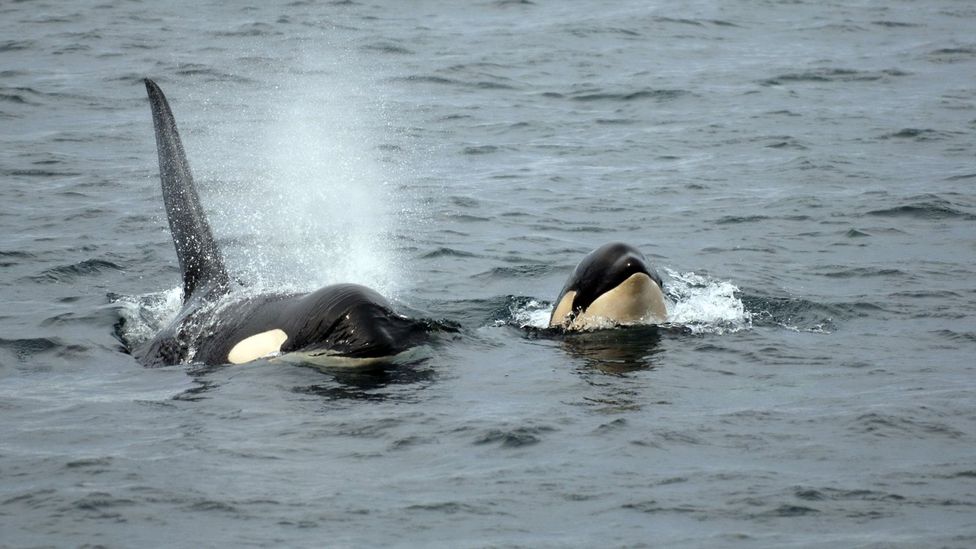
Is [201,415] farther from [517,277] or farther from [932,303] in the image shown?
[932,303]

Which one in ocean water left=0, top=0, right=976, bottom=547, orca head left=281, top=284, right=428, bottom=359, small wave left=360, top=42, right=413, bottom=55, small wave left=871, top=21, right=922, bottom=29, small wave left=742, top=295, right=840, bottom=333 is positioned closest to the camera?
ocean water left=0, top=0, right=976, bottom=547

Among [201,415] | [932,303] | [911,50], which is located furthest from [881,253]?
[911,50]

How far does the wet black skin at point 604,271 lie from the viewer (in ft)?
39.3

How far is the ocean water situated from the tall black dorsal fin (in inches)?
43.4

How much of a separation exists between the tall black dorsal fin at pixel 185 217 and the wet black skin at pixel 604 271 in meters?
3.42

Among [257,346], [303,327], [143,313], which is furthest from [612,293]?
[143,313]

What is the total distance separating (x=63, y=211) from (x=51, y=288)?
4305mm

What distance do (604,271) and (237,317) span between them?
3.37m

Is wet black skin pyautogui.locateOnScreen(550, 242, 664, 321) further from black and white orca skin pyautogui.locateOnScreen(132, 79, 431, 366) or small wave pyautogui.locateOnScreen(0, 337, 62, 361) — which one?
small wave pyautogui.locateOnScreen(0, 337, 62, 361)

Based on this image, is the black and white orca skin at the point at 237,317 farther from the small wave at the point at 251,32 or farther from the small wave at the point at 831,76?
the small wave at the point at 251,32

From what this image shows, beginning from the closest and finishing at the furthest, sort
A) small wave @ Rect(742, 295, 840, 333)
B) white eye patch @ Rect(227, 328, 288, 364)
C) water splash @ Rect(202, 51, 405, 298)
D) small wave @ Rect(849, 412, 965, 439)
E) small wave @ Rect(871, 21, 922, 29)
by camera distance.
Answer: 1. small wave @ Rect(849, 412, 965, 439)
2. white eye patch @ Rect(227, 328, 288, 364)
3. small wave @ Rect(742, 295, 840, 333)
4. water splash @ Rect(202, 51, 405, 298)
5. small wave @ Rect(871, 21, 922, 29)

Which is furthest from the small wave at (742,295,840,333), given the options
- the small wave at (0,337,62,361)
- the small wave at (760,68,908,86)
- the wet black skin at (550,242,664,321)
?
the small wave at (760,68,908,86)

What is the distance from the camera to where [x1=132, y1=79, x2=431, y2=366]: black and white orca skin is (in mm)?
10516

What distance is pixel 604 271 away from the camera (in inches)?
478
